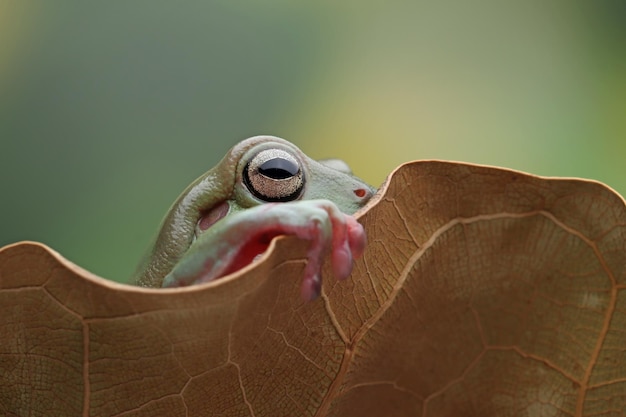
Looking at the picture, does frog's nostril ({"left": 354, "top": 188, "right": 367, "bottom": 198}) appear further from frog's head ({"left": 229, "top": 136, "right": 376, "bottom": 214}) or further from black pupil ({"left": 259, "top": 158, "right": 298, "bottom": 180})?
black pupil ({"left": 259, "top": 158, "right": 298, "bottom": 180})

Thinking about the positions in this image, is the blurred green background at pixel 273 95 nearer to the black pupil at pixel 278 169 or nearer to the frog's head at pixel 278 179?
the frog's head at pixel 278 179

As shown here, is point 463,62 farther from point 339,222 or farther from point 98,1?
point 339,222

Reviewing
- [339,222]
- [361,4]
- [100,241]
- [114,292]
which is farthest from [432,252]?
[361,4]

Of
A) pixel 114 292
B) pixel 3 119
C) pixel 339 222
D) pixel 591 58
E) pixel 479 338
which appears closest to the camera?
pixel 114 292

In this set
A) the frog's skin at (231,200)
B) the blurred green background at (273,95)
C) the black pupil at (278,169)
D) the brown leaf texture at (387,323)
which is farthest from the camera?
the blurred green background at (273,95)

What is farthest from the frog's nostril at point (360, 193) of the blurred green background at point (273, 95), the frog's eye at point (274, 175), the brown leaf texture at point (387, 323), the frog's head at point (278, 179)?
the blurred green background at point (273, 95)

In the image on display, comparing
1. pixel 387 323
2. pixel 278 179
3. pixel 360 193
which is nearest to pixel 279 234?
pixel 387 323

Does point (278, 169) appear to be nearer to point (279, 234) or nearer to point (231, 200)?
point (231, 200)
